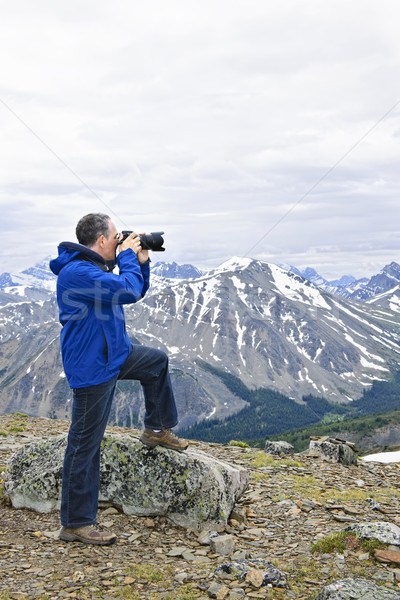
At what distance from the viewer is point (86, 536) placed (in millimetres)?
8055

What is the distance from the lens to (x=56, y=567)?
7.23m

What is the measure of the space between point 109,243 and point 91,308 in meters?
1.19

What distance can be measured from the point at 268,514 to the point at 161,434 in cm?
289

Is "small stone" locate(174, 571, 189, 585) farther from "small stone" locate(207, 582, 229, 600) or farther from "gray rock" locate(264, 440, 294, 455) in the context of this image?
"gray rock" locate(264, 440, 294, 455)

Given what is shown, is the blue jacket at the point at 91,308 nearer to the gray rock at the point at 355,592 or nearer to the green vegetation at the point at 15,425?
the gray rock at the point at 355,592

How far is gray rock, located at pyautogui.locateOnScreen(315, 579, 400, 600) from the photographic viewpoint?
236 inches

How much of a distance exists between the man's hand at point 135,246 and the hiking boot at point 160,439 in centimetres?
355

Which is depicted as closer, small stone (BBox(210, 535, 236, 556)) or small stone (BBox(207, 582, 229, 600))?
small stone (BBox(207, 582, 229, 600))

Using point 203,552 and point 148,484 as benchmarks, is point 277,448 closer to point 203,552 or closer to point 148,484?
point 148,484

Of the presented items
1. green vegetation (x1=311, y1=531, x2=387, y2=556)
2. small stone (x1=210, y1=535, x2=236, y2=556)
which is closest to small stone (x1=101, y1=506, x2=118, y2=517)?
small stone (x1=210, y1=535, x2=236, y2=556)

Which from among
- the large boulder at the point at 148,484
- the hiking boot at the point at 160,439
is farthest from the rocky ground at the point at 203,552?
the hiking boot at the point at 160,439

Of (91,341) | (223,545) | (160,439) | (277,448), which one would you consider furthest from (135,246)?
(277,448)

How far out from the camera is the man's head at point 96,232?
801 cm

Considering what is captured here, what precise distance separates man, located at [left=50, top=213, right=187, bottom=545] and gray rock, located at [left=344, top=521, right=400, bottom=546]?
4227 millimetres
